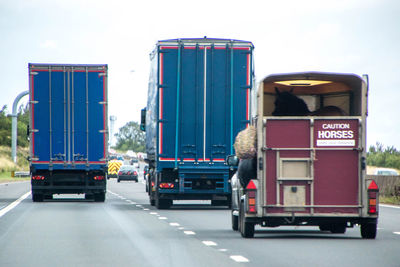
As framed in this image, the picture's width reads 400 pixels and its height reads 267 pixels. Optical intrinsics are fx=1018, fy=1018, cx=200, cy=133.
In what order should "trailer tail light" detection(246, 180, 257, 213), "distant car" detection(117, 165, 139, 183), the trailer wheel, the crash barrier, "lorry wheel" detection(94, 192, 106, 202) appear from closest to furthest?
"trailer tail light" detection(246, 180, 257, 213)
the trailer wheel
"lorry wheel" detection(94, 192, 106, 202)
the crash barrier
"distant car" detection(117, 165, 139, 183)

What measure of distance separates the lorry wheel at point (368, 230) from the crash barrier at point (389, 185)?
18087 millimetres

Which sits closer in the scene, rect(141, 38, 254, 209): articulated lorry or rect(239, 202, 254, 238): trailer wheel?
rect(239, 202, 254, 238): trailer wheel

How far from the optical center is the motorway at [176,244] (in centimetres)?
1314

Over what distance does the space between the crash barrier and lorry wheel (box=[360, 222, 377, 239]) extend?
1809cm

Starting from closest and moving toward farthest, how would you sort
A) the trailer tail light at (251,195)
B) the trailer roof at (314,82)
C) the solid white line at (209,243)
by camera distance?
the solid white line at (209,243) < the trailer tail light at (251,195) < the trailer roof at (314,82)

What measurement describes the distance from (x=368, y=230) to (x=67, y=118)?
17159 millimetres

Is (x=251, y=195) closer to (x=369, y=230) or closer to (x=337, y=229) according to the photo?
(x=369, y=230)

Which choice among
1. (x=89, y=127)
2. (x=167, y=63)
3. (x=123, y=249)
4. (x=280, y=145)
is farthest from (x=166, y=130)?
(x=123, y=249)

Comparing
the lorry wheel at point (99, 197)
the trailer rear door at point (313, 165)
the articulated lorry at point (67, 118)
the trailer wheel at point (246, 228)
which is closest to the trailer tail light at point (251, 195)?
the trailer rear door at point (313, 165)

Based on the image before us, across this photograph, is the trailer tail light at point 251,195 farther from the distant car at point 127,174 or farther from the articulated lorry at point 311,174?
the distant car at point 127,174

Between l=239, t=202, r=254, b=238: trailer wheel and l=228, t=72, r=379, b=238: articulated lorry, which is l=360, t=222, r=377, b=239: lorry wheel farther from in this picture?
l=239, t=202, r=254, b=238: trailer wheel

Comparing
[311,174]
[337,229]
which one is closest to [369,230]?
[311,174]

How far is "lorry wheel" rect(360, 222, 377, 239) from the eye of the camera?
16.9 metres

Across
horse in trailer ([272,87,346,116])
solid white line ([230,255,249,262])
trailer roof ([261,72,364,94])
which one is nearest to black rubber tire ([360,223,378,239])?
horse in trailer ([272,87,346,116])
